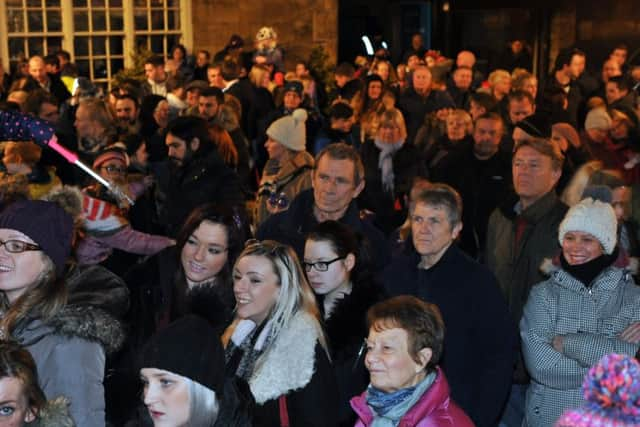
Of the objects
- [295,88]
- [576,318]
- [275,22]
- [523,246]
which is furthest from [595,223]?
[275,22]

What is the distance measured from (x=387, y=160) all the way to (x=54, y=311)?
5.16m

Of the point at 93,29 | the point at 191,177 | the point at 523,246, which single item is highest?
the point at 93,29

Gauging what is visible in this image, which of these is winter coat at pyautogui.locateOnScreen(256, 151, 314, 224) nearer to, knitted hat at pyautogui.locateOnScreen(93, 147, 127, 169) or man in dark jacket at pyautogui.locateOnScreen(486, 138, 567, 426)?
knitted hat at pyautogui.locateOnScreen(93, 147, 127, 169)

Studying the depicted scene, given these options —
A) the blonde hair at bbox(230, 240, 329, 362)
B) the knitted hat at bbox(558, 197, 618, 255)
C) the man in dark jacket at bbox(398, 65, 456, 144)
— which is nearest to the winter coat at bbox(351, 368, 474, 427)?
the blonde hair at bbox(230, 240, 329, 362)

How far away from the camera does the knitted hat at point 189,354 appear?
11.0 feet

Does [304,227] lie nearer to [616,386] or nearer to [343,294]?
[343,294]

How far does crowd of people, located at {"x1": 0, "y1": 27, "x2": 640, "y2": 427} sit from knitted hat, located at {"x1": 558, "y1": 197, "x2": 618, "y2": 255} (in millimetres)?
10

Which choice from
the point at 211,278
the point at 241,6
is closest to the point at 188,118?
the point at 211,278

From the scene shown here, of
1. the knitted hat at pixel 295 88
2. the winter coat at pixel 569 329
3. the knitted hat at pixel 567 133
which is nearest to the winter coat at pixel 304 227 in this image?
the winter coat at pixel 569 329

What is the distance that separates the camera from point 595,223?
4.92m

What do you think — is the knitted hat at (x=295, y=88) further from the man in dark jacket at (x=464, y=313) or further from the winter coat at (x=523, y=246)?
the man in dark jacket at (x=464, y=313)

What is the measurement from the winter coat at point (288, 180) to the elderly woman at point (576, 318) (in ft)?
9.74

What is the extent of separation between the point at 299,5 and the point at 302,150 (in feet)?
39.4

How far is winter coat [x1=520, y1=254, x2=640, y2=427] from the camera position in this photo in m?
4.70
